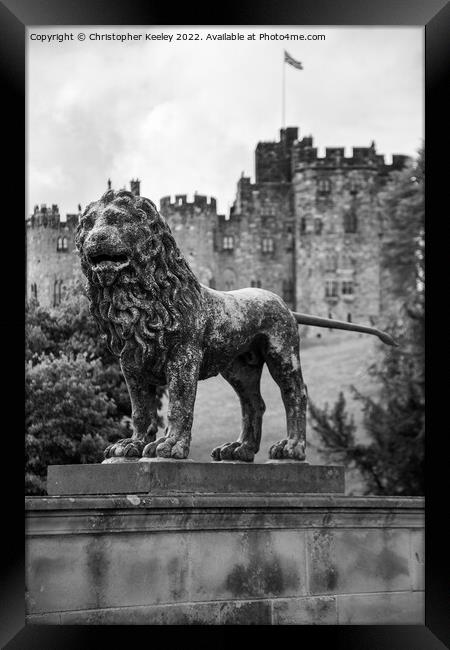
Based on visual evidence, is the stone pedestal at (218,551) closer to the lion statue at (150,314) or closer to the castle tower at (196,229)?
the lion statue at (150,314)

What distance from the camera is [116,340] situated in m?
11.0

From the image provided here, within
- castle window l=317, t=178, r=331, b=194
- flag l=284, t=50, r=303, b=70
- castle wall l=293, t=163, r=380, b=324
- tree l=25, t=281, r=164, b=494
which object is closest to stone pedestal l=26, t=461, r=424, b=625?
tree l=25, t=281, r=164, b=494

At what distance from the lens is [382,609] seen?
438 inches

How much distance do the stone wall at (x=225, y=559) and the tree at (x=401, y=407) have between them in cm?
2277

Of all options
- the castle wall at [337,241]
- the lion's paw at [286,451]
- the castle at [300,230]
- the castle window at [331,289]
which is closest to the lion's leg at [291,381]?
the lion's paw at [286,451]

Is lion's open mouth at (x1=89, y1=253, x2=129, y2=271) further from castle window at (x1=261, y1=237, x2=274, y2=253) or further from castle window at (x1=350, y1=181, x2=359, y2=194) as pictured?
castle window at (x1=350, y1=181, x2=359, y2=194)

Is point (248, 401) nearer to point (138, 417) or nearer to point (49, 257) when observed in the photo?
point (138, 417)

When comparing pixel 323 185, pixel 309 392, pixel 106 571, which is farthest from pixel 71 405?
pixel 323 185

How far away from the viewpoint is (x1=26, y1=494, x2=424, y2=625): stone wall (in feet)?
31.8

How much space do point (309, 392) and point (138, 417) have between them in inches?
1668

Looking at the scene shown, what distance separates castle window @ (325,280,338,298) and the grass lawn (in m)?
12.1

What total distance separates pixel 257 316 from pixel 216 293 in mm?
531
